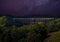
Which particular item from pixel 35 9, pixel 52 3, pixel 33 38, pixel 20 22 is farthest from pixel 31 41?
pixel 52 3

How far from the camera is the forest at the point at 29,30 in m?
2.34

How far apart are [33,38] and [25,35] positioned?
12cm

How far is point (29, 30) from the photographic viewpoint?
93.4 inches

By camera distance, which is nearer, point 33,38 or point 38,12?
point 33,38

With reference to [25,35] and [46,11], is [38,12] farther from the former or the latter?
[25,35]

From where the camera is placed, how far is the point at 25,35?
235 centimetres

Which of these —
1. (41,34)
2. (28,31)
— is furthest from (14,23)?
(41,34)

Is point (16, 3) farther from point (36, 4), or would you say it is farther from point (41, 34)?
point (41, 34)

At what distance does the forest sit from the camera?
234 centimetres

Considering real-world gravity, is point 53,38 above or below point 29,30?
below

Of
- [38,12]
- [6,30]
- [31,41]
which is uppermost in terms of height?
[38,12]

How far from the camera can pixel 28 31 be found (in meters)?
2.37

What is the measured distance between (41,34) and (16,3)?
608mm

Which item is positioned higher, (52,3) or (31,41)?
(52,3)
